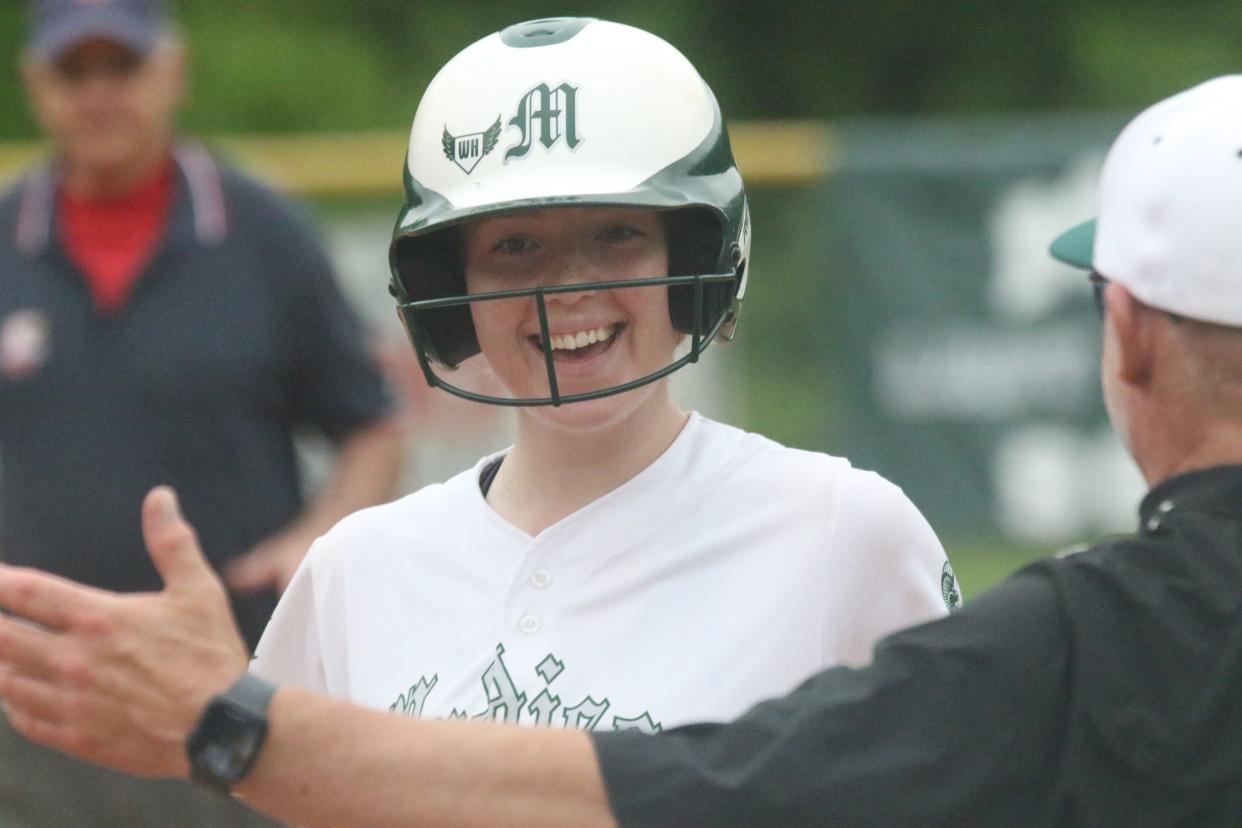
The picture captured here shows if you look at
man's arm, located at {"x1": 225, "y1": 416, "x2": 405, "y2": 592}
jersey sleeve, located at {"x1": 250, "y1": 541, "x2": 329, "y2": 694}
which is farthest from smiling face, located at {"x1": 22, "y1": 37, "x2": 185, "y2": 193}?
jersey sleeve, located at {"x1": 250, "y1": 541, "x2": 329, "y2": 694}

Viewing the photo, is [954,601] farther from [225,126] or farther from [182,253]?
[225,126]

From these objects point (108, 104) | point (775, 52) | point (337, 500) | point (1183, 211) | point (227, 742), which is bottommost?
point (775, 52)

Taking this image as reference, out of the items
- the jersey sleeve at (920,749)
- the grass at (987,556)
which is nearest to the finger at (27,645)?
the jersey sleeve at (920,749)

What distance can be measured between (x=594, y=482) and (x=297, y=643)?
506mm

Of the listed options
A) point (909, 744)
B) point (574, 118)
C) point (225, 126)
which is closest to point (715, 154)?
point (574, 118)

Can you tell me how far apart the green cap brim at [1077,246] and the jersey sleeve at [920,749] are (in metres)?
0.48

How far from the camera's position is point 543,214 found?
2.72 m

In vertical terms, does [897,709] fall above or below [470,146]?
below

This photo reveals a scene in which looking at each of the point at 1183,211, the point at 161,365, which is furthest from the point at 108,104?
the point at 1183,211

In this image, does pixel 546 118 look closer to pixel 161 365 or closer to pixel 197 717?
pixel 197 717

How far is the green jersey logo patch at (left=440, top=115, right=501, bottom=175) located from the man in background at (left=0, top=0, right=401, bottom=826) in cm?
228

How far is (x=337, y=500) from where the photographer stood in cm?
506

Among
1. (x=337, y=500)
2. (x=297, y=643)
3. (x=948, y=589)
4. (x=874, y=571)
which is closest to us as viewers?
(x=874, y=571)

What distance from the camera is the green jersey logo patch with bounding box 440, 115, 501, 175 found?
2.70 m
